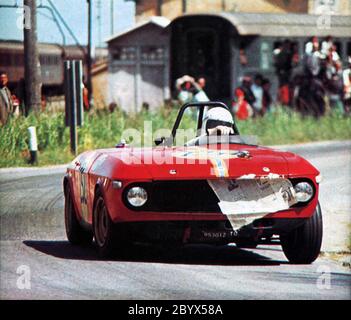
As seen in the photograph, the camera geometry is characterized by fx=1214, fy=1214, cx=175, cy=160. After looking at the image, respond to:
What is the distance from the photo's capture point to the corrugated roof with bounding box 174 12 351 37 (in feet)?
50.0

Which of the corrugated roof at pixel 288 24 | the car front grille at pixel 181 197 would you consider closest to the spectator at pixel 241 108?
→ the corrugated roof at pixel 288 24

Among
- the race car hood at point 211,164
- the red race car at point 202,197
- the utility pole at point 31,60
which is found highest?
the utility pole at point 31,60

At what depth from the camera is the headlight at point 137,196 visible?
24.2 feet

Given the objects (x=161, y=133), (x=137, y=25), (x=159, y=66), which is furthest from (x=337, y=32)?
(x=161, y=133)

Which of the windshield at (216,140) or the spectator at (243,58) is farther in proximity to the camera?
the spectator at (243,58)

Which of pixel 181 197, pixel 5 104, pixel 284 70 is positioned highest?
pixel 284 70

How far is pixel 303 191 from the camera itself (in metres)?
7.55

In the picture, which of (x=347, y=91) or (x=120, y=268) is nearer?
(x=120, y=268)

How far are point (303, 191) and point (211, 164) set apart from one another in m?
0.62

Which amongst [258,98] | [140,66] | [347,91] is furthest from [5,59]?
[347,91]

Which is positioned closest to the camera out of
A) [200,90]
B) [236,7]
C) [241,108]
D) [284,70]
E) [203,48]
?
[200,90]

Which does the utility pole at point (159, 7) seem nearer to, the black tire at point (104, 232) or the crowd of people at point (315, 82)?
the crowd of people at point (315, 82)

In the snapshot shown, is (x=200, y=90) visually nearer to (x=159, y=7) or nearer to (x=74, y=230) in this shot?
(x=159, y=7)

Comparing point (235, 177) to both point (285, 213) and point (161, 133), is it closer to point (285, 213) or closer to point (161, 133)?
point (285, 213)
